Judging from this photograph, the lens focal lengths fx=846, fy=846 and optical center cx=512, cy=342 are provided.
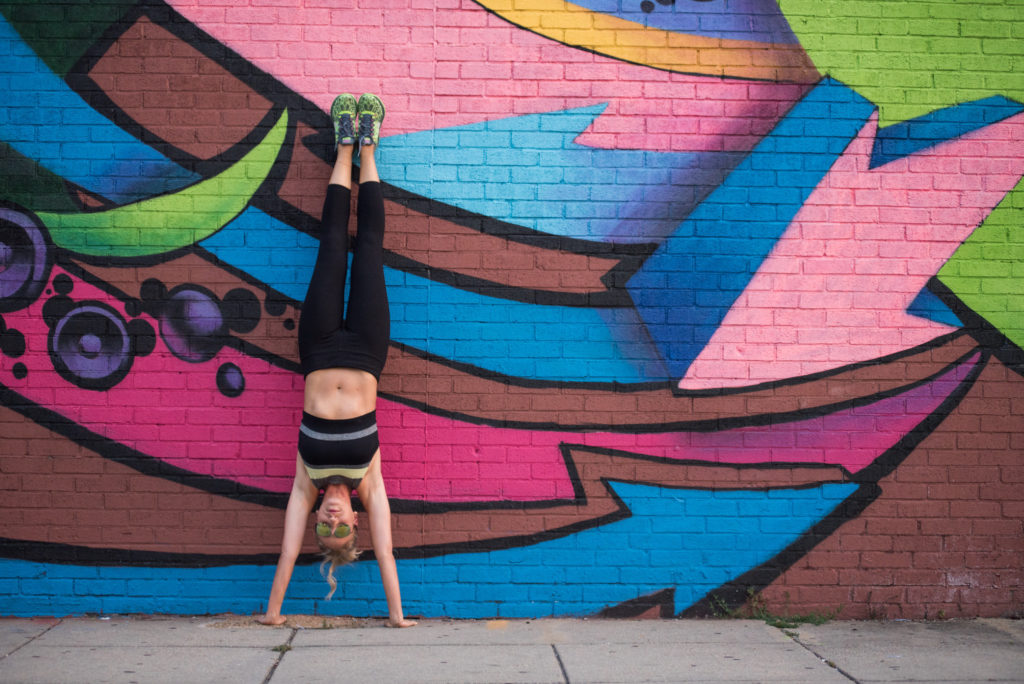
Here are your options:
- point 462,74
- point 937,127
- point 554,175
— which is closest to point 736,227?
point 554,175

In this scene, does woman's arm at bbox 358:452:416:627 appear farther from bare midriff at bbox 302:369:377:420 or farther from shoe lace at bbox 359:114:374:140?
shoe lace at bbox 359:114:374:140

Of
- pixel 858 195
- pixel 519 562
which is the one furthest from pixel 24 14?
pixel 858 195

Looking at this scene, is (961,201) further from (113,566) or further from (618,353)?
(113,566)

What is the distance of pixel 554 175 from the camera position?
496cm

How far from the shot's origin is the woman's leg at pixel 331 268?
462 cm

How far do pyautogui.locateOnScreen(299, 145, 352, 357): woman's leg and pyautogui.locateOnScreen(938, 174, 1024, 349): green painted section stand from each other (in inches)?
137

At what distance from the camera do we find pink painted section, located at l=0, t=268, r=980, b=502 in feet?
15.9

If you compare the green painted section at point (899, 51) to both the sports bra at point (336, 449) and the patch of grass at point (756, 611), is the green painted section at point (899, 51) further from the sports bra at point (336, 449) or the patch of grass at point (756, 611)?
the sports bra at point (336, 449)

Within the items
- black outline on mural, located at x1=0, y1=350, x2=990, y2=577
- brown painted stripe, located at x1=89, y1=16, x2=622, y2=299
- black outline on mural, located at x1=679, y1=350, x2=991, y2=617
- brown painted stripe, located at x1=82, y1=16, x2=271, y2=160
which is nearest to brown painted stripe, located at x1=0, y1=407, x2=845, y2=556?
black outline on mural, located at x1=0, y1=350, x2=990, y2=577

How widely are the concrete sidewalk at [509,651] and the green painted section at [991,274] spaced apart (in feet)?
5.88

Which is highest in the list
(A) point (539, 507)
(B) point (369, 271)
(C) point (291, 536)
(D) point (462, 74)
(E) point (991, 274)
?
(D) point (462, 74)

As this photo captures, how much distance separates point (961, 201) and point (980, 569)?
84.8 inches

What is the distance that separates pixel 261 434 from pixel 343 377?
2.19 ft

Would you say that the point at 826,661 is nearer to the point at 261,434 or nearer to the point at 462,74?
the point at 261,434
